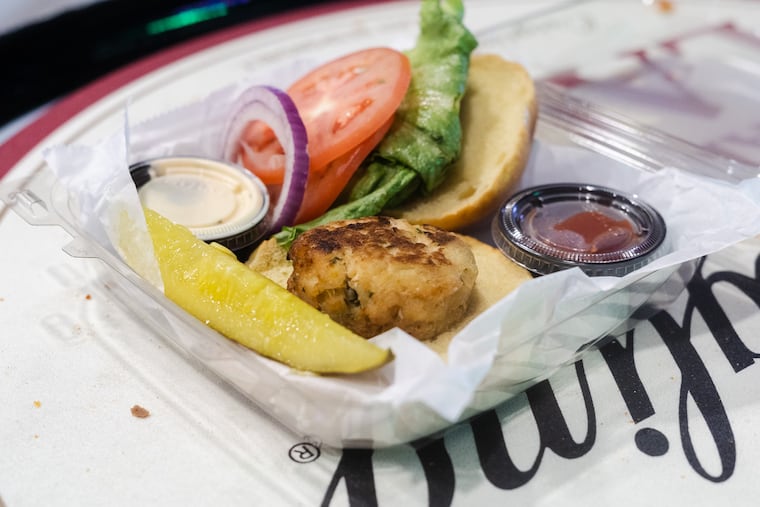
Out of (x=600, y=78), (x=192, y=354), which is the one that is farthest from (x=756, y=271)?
(x=192, y=354)

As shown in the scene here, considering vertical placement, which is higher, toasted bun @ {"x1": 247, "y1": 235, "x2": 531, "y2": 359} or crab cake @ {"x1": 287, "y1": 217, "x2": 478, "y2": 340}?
crab cake @ {"x1": 287, "y1": 217, "x2": 478, "y2": 340}

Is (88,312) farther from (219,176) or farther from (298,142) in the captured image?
(298,142)

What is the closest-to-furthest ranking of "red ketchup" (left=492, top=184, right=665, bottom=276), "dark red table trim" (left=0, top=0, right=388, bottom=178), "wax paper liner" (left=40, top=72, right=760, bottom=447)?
"wax paper liner" (left=40, top=72, right=760, bottom=447)
"red ketchup" (left=492, top=184, right=665, bottom=276)
"dark red table trim" (left=0, top=0, right=388, bottom=178)

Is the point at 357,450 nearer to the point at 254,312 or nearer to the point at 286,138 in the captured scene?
the point at 254,312

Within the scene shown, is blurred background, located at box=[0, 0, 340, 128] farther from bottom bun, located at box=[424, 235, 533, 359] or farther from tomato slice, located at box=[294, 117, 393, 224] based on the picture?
bottom bun, located at box=[424, 235, 533, 359]

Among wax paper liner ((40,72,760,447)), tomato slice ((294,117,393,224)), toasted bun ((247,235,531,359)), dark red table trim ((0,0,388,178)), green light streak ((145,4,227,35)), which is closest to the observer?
wax paper liner ((40,72,760,447))

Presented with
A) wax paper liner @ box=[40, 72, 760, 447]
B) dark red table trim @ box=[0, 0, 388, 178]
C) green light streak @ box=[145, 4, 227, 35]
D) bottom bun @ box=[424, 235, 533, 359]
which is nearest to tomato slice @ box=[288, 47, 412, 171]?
bottom bun @ box=[424, 235, 533, 359]

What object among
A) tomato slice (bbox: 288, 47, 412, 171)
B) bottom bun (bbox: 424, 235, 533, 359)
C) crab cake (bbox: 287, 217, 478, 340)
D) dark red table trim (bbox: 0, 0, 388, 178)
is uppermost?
tomato slice (bbox: 288, 47, 412, 171)
